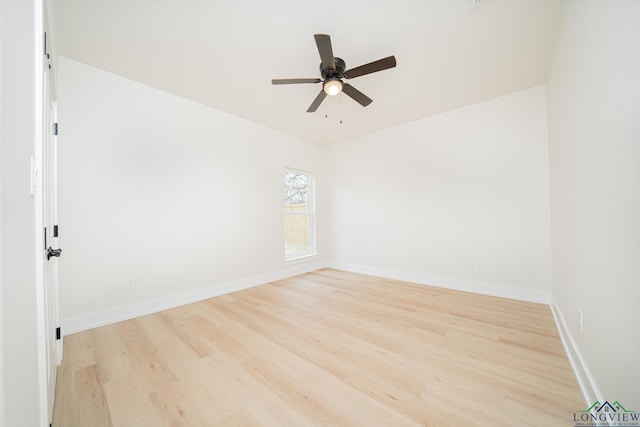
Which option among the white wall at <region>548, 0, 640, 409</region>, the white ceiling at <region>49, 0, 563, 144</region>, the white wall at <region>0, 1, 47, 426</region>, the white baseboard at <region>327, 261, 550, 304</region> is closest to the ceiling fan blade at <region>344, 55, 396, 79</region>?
the white ceiling at <region>49, 0, 563, 144</region>

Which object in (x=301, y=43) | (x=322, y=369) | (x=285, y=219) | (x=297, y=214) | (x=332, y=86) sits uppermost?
(x=301, y=43)

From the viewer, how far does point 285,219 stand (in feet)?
15.5

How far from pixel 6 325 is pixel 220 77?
2943 mm

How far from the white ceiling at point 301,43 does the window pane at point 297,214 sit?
1.94m

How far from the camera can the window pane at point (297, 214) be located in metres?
4.82

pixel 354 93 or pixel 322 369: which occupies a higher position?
pixel 354 93

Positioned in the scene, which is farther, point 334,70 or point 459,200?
point 459,200

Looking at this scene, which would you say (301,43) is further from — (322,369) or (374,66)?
(322,369)

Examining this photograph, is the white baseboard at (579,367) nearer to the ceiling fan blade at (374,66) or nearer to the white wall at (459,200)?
the white wall at (459,200)

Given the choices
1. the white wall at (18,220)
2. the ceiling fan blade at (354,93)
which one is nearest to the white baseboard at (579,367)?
the white wall at (18,220)

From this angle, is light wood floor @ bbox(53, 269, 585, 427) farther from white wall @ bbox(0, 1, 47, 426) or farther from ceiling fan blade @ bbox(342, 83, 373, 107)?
ceiling fan blade @ bbox(342, 83, 373, 107)

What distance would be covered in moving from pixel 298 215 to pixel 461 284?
10.7 ft

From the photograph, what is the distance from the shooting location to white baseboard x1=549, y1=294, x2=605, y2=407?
136 centimetres

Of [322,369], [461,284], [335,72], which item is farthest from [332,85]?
[461,284]
